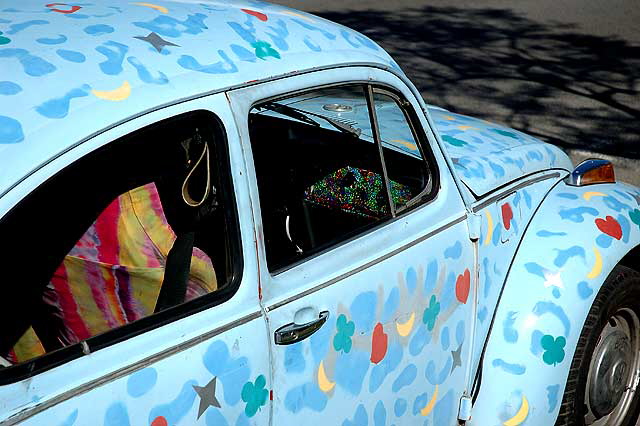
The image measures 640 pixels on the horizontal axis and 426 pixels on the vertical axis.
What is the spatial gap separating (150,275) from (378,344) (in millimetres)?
698

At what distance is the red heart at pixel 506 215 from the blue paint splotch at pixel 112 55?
5.07 ft

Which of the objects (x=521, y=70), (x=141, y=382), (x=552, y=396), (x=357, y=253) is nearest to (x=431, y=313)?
(x=357, y=253)

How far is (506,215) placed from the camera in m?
3.11

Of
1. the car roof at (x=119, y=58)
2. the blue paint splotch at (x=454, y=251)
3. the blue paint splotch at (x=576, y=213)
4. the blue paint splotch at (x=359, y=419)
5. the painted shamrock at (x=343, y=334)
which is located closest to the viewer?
the car roof at (x=119, y=58)

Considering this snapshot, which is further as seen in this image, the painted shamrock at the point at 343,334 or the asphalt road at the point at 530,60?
the asphalt road at the point at 530,60

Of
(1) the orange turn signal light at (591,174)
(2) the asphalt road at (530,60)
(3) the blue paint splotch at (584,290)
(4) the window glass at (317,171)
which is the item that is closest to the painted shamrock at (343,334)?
(4) the window glass at (317,171)

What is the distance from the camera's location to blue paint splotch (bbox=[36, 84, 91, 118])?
1844mm

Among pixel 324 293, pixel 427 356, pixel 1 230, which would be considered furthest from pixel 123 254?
pixel 427 356

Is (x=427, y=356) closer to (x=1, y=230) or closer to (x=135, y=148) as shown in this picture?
(x=135, y=148)

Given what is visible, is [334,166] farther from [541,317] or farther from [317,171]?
[541,317]

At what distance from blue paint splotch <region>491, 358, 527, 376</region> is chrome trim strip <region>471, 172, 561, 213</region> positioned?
1.72 ft

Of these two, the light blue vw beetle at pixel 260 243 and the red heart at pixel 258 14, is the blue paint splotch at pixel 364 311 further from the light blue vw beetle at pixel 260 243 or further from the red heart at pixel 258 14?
the red heart at pixel 258 14

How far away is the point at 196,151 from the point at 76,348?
0.60 m

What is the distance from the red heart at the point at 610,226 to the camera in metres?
3.26
